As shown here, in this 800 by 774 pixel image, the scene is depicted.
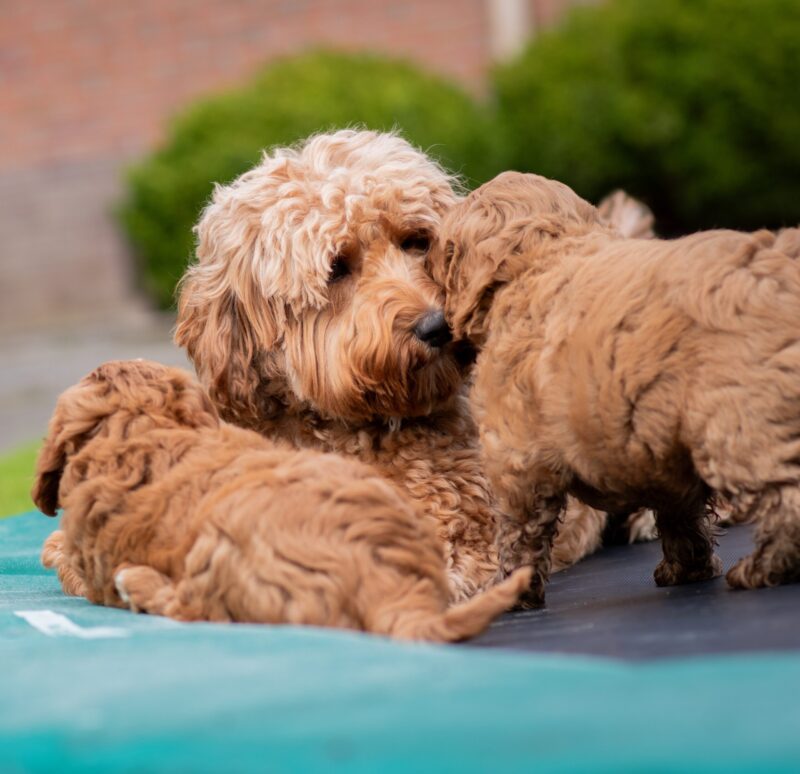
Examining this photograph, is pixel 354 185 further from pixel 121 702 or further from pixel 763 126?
pixel 763 126

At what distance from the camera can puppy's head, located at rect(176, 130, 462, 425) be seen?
4750 mm

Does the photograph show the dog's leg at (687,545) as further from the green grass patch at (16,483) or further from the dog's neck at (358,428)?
the green grass patch at (16,483)

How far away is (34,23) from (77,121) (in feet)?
4.70

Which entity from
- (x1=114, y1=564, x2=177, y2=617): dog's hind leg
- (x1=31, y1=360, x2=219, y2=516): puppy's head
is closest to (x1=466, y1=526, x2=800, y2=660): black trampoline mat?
(x1=114, y1=564, x2=177, y2=617): dog's hind leg

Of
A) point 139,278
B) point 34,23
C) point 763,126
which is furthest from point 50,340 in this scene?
point 763,126

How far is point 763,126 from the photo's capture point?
584 inches

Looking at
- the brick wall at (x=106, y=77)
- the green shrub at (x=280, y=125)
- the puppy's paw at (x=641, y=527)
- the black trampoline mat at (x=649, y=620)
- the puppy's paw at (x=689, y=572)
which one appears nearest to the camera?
the black trampoline mat at (x=649, y=620)

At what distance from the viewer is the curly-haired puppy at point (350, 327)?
4755 mm

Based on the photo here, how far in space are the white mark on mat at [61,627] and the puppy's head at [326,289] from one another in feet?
4.30

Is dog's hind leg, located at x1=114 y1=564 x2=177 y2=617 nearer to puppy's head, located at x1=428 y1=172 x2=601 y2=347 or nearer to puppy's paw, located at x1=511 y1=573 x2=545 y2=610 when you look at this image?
puppy's paw, located at x1=511 y1=573 x2=545 y2=610

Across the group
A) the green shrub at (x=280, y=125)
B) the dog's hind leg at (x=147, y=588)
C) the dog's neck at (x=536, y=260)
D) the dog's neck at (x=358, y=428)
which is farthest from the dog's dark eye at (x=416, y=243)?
the green shrub at (x=280, y=125)

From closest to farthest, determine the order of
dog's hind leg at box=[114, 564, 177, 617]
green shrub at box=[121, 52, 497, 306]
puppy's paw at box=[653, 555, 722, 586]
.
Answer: dog's hind leg at box=[114, 564, 177, 617]
puppy's paw at box=[653, 555, 722, 586]
green shrub at box=[121, 52, 497, 306]

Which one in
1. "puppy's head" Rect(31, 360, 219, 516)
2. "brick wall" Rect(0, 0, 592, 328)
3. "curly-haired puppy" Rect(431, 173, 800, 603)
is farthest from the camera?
"brick wall" Rect(0, 0, 592, 328)

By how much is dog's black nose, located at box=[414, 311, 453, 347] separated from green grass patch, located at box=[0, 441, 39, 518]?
3488 mm
